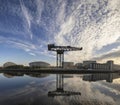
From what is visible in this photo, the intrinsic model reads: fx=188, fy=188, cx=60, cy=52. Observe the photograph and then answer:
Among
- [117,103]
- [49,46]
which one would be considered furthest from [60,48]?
[117,103]

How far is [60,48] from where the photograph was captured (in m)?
98.1

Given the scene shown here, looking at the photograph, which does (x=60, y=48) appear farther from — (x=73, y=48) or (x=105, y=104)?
(x=105, y=104)

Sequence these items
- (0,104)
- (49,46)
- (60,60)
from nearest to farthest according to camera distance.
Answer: (0,104) → (49,46) → (60,60)

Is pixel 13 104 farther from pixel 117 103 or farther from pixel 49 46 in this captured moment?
pixel 49 46

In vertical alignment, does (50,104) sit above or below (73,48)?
below

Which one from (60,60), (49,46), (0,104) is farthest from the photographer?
(60,60)

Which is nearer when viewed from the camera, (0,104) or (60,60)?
(0,104)

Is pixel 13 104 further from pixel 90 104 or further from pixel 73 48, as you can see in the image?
pixel 73 48

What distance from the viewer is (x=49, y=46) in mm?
95688

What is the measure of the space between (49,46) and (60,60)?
13.2m

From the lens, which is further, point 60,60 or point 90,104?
point 60,60

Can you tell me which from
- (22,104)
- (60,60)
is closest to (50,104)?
(22,104)

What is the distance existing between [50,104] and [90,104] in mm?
3294

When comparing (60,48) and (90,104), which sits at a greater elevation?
(60,48)
